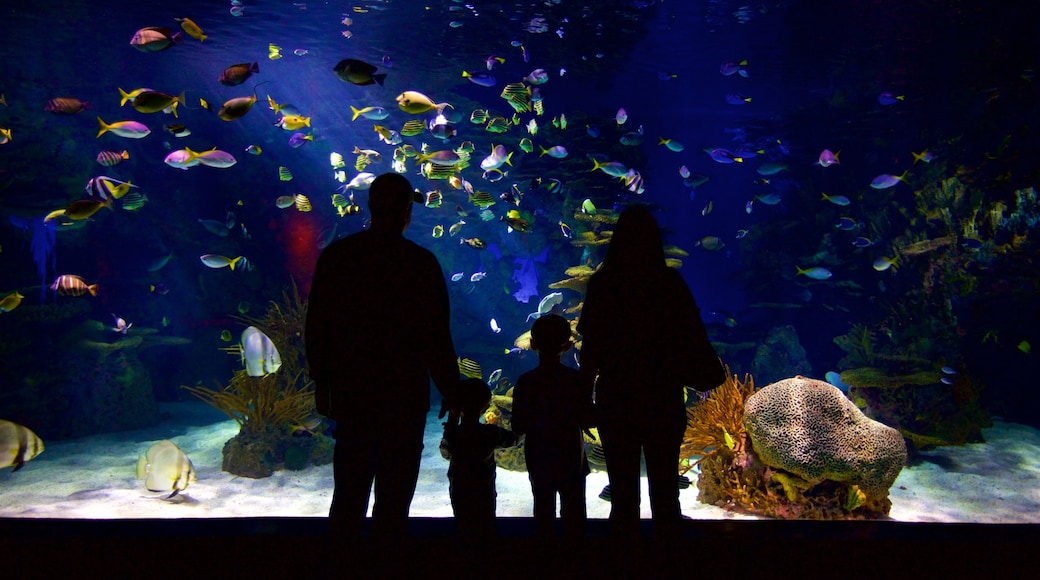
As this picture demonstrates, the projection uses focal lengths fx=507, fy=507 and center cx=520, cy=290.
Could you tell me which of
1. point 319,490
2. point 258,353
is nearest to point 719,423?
point 319,490

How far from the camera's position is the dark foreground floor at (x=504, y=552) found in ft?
7.92

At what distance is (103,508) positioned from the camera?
619 centimetres

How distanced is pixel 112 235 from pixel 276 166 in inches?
A: 194

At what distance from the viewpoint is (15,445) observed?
16.6 feet

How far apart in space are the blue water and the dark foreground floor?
8.25 metres

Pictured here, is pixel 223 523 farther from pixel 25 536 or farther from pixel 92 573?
pixel 25 536

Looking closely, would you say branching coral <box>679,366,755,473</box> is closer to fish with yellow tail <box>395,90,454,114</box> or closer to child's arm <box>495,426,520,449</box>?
child's arm <box>495,426,520,449</box>

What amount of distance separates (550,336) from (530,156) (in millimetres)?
12323

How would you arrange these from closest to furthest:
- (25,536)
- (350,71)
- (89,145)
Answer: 1. (25,536)
2. (350,71)
3. (89,145)

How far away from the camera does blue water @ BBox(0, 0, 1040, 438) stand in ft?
39.5

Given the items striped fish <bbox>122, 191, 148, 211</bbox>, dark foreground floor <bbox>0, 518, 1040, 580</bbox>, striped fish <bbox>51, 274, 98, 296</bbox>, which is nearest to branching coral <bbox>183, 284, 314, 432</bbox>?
striped fish <bbox>51, 274, 98, 296</bbox>

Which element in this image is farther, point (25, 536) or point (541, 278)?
point (541, 278)

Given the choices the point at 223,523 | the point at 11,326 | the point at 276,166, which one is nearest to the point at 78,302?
the point at 11,326

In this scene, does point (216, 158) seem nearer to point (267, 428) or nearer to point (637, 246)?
point (267, 428)
